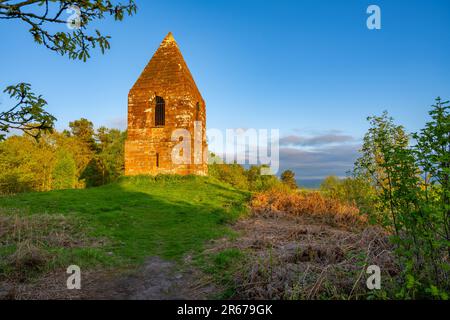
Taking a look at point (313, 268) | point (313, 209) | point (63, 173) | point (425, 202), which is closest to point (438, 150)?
point (425, 202)

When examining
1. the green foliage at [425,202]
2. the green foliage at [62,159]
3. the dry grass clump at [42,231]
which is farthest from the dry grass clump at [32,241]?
the green foliage at [62,159]

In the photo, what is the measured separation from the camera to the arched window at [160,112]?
19.2m

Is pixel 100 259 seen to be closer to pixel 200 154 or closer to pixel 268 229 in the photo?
pixel 268 229

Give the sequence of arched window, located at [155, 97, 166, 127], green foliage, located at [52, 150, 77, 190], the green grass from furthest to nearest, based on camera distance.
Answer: green foliage, located at [52, 150, 77, 190], arched window, located at [155, 97, 166, 127], the green grass

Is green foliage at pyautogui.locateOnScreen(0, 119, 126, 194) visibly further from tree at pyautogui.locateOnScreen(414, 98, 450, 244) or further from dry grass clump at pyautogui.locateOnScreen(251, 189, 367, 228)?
tree at pyautogui.locateOnScreen(414, 98, 450, 244)

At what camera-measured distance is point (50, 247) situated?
6199mm

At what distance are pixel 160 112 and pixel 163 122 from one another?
30.0 inches

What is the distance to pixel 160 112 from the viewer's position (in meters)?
19.3

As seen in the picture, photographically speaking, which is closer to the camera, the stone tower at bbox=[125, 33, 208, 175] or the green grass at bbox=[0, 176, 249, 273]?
the green grass at bbox=[0, 176, 249, 273]

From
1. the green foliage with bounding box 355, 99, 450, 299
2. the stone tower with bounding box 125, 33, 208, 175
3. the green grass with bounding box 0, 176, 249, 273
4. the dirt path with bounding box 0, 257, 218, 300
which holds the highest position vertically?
the stone tower with bounding box 125, 33, 208, 175

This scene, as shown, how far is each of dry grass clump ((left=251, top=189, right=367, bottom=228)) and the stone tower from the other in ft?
25.8

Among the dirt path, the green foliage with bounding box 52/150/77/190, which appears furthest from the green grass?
the green foliage with bounding box 52/150/77/190

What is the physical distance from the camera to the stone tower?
60.6 feet

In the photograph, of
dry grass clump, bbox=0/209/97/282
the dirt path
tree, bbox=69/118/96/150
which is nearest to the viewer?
the dirt path
